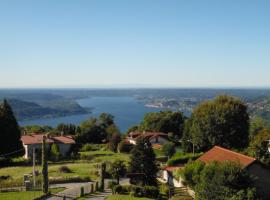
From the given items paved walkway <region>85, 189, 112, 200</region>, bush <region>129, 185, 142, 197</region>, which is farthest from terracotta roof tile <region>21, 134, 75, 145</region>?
bush <region>129, 185, 142, 197</region>

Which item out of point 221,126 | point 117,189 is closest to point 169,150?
point 221,126

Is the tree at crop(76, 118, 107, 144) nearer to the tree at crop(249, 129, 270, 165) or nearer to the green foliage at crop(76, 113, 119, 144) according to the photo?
the green foliage at crop(76, 113, 119, 144)

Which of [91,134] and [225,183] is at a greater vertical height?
[225,183]

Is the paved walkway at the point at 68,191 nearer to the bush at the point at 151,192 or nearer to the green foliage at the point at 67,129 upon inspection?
the bush at the point at 151,192

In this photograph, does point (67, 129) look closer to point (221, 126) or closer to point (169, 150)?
point (169, 150)

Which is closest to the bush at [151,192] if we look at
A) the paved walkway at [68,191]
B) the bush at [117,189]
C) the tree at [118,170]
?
the bush at [117,189]

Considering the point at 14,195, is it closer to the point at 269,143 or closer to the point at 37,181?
the point at 37,181

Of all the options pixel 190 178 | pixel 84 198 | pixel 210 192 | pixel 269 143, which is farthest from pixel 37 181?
pixel 269 143
